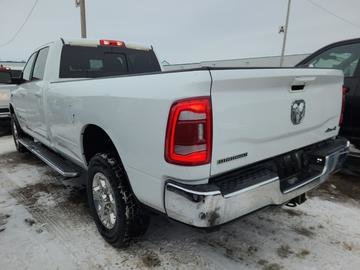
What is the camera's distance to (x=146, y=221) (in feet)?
8.97

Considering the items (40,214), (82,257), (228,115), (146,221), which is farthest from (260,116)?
(40,214)

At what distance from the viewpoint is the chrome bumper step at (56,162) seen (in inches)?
138

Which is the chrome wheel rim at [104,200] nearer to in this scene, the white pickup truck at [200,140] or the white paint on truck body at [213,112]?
the white pickup truck at [200,140]

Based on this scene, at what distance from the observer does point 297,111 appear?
8.33 ft

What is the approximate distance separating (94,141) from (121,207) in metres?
0.91

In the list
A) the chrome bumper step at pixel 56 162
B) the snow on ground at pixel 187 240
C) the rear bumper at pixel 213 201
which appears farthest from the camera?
the chrome bumper step at pixel 56 162

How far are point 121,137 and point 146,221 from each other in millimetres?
793

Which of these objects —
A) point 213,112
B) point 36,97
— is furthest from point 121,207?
point 36,97

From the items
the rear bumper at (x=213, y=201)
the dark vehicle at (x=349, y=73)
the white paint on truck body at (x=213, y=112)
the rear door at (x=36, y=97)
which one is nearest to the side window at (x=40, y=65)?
the rear door at (x=36, y=97)

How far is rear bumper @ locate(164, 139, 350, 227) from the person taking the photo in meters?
1.92

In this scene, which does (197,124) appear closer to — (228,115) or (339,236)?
(228,115)

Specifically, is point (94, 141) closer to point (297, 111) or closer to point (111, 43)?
point (111, 43)

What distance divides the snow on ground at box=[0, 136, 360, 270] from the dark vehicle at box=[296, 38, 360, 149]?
953 mm

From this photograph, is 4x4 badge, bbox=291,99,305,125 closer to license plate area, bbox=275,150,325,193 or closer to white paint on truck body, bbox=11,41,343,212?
white paint on truck body, bbox=11,41,343,212
